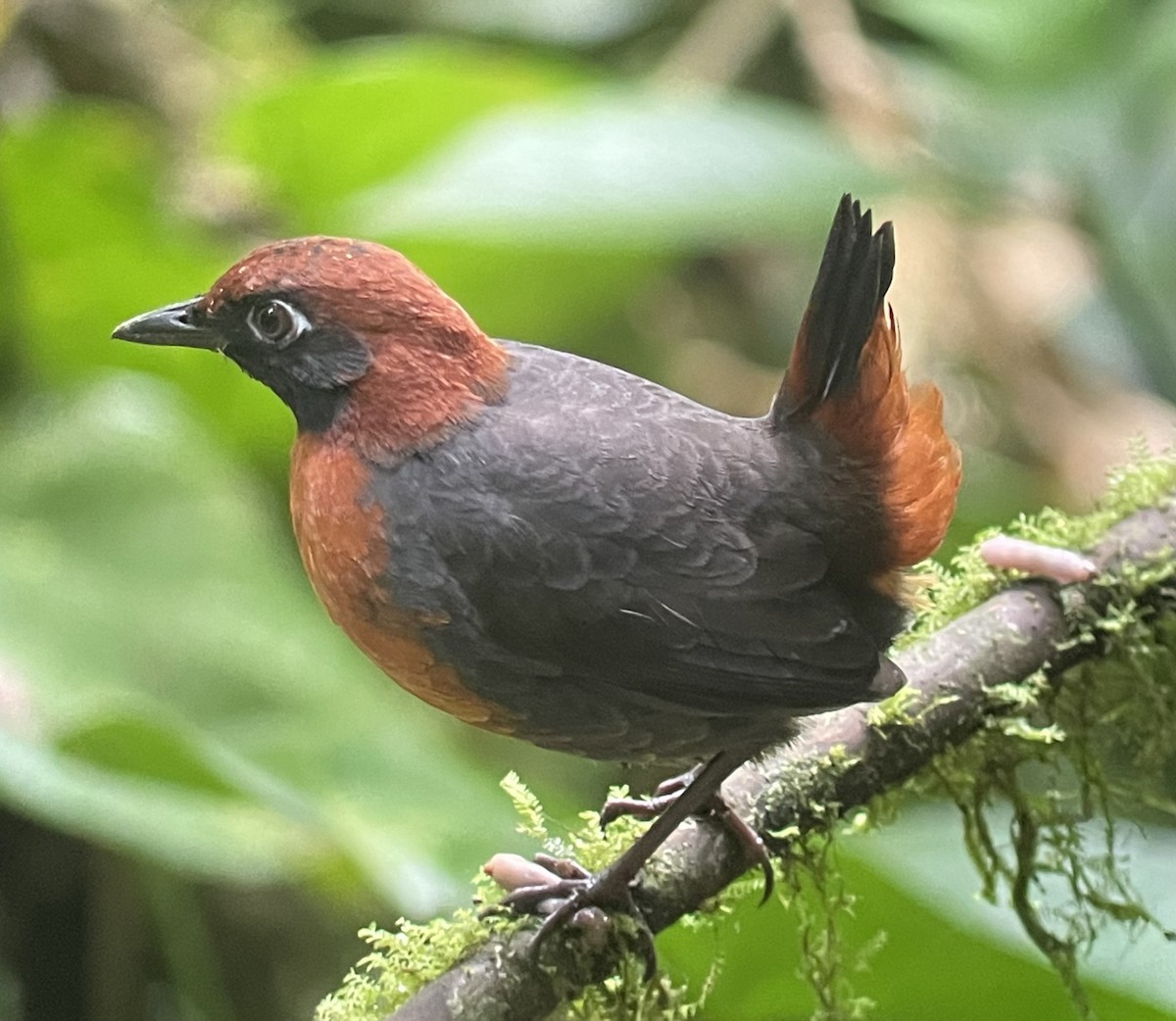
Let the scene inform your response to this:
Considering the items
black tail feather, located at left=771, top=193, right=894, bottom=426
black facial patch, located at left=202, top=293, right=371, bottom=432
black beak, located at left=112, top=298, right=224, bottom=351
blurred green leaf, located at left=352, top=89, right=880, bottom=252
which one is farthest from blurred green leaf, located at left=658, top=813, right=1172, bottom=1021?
blurred green leaf, located at left=352, top=89, right=880, bottom=252

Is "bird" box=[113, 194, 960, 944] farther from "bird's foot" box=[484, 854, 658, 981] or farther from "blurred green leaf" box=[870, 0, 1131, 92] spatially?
"blurred green leaf" box=[870, 0, 1131, 92]

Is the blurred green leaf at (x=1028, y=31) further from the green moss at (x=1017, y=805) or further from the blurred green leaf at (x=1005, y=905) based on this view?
the blurred green leaf at (x=1005, y=905)

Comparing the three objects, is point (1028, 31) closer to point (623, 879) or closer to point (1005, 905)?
point (1005, 905)

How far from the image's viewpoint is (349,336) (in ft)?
4.75

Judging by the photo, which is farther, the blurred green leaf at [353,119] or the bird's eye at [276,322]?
the blurred green leaf at [353,119]

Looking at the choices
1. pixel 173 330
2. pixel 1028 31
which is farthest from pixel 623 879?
pixel 1028 31

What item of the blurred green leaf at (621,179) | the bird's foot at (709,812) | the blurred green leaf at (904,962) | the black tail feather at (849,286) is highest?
the black tail feather at (849,286)

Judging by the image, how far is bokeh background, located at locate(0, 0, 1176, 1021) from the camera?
1922 mm

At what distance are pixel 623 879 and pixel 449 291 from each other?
1911mm

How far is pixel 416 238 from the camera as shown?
259 cm

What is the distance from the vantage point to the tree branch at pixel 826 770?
140 cm

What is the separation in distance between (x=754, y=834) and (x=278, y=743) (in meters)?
0.98

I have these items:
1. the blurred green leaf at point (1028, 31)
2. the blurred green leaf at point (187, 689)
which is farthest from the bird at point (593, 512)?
the blurred green leaf at point (1028, 31)

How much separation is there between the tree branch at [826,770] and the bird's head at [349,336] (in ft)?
1.76
